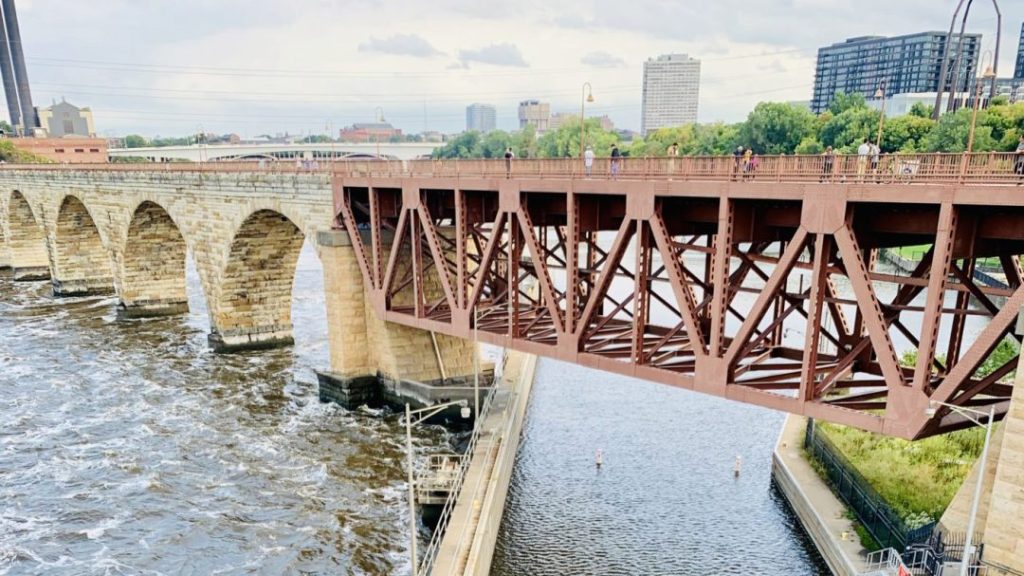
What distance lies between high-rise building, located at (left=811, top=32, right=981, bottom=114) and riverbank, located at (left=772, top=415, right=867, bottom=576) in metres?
155

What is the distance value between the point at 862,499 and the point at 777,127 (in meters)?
80.6

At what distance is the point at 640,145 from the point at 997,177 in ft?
362

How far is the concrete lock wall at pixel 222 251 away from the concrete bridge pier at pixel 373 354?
6cm

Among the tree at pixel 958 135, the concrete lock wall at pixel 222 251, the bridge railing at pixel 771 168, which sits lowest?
the concrete lock wall at pixel 222 251

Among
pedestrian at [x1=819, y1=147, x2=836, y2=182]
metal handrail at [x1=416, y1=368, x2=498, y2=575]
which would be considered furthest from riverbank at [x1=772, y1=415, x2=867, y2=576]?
metal handrail at [x1=416, y1=368, x2=498, y2=575]

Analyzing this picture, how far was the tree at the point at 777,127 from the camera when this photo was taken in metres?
91.2

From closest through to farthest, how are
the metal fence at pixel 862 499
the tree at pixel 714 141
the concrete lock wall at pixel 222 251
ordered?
1. the metal fence at pixel 862 499
2. the concrete lock wall at pixel 222 251
3. the tree at pixel 714 141

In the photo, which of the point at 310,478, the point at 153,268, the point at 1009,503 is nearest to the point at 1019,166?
the point at 1009,503

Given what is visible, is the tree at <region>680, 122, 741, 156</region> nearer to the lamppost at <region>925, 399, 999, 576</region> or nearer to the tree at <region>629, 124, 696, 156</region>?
Answer: the tree at <region>629, 124, 696, 156</region>

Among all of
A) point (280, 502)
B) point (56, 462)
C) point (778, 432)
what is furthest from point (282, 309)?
point (778, 432)

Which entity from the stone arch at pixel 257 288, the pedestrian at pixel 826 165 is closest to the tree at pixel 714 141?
the stone arch at pixel 257 288

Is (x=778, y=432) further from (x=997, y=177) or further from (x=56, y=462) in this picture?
(x=56, y=462)

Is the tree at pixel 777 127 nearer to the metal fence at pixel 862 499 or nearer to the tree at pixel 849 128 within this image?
the tree at pixel 849 128

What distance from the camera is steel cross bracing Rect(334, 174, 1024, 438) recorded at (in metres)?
14.2
